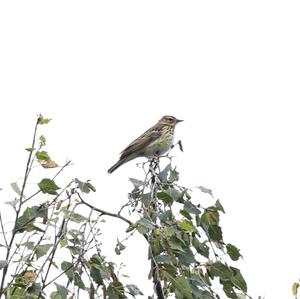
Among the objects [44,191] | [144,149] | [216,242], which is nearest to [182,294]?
[216,242]

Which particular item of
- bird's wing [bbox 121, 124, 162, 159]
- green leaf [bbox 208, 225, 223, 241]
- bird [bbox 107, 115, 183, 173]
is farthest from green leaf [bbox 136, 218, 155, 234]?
bird's wing [bbox 121, 124, 162, 159]

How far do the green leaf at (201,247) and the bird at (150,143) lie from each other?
6463 millimetres

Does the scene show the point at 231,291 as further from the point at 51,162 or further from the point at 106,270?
the point at 51,162

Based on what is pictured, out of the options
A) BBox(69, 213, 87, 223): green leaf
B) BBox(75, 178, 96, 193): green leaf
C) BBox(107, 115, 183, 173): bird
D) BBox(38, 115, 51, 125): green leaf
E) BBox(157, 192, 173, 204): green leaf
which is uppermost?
BBox(107, 115, 183, 173): bird

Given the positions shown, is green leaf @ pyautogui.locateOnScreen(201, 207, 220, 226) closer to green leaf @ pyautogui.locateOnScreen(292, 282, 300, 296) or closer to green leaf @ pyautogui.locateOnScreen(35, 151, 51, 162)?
green leaf @ pyautogui.locateOnScreen(292, 282, 300, 296)

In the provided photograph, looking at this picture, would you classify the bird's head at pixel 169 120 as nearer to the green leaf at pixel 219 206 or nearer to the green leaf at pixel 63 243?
the green leaf at pixel 219 206

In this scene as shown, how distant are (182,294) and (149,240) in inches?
11.4

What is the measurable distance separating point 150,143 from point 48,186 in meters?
7.46

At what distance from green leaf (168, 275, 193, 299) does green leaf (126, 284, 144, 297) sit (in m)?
0.15

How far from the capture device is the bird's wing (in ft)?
35.7

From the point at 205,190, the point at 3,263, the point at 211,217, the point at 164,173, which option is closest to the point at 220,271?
the point at 211,217

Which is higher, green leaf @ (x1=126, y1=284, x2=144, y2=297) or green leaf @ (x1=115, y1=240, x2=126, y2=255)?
green leaf @ (x1=115, y1=240, x2=126, y2=255)

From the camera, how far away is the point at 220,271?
11.9 feet

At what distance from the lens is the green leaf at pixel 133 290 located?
3.41 m
